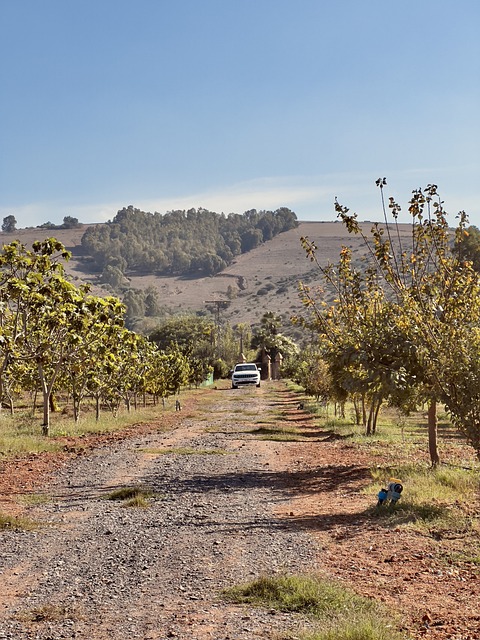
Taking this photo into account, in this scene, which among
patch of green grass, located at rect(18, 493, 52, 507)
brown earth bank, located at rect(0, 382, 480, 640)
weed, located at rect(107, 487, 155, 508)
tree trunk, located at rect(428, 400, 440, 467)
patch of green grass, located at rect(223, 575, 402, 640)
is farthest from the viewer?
tree trunk, located at rect(428, 400, 440, 467)

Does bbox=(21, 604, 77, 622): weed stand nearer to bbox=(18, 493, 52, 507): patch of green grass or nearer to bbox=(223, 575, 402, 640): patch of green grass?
bbox=(223, 575, 402, 640): patch of green grass

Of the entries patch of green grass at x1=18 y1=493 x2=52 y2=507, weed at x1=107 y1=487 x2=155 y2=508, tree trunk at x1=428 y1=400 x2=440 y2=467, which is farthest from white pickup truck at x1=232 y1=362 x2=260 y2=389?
patch of green grass at x1=18 y1=493 x2=52 y2=507

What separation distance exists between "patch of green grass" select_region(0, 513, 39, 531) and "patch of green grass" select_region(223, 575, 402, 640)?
4142mm

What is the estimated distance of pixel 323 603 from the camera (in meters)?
6.49

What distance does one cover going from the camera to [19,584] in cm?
732

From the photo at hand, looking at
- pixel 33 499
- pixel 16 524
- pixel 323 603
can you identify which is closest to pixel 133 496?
pixel 33 499

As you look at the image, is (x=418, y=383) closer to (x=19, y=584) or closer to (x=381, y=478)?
(x=381, y=478)

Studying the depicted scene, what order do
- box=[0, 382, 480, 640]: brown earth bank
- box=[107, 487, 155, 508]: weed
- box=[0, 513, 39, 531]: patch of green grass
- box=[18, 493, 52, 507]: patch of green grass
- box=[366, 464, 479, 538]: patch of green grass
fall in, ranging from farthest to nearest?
1. box=[18, 493, 52, 507]: patch of green grass
2. box=[107, 487, 155, 508]: weed
3. box=[366, 464, 479, 538]: patch of green grass
4. box=[0, 513, 39, 531]: patch of green grass
5. box=[0, 382, 480, 640]: brown earth bank

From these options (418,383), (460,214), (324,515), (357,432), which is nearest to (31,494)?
(324,515)

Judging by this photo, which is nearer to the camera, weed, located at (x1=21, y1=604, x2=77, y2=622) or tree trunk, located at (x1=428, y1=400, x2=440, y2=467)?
weed, located at (x1=21, y1=604, x2=77, y2=622)

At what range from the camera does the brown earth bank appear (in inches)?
245

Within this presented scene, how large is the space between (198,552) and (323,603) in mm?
2433

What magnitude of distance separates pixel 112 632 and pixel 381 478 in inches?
370

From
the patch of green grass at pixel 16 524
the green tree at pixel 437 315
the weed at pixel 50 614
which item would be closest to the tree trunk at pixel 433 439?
the green tree at pixel 437 315
